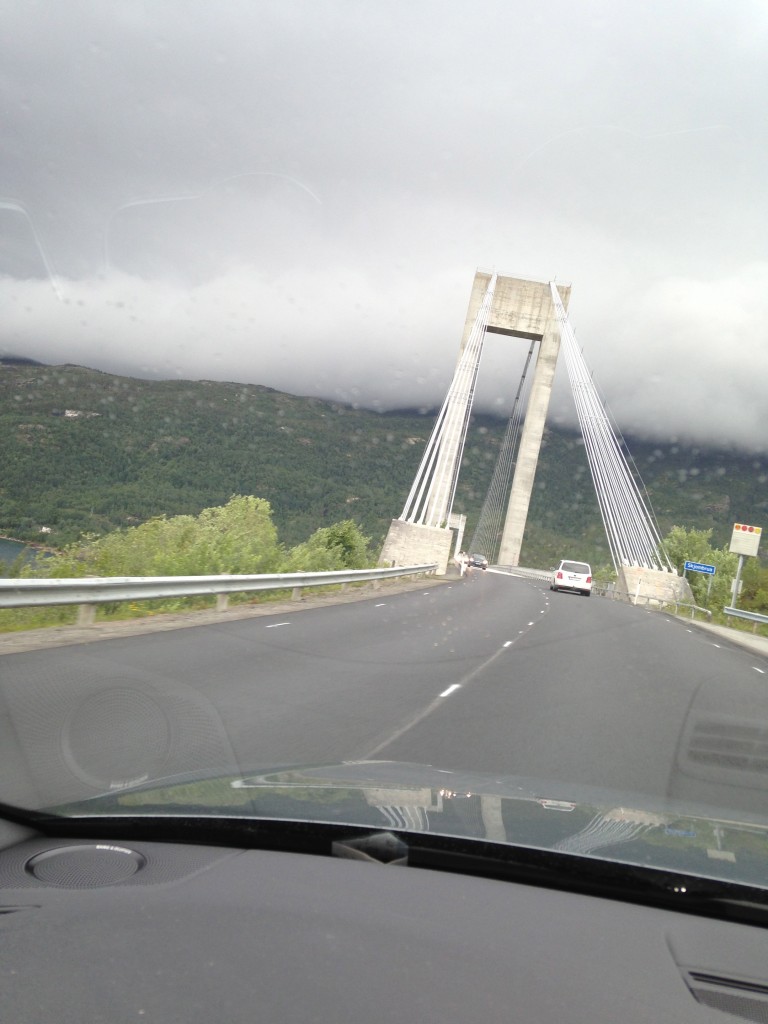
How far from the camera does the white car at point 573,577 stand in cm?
4688

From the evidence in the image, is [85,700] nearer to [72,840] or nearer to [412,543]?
[72,840]

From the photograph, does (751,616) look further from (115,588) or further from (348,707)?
(348,707)

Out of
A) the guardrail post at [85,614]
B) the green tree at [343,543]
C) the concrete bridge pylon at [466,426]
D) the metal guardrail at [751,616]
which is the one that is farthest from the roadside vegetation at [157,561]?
the metal guardrail at [751,616]

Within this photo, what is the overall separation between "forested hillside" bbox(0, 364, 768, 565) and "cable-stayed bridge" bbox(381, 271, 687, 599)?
5629 millimetres

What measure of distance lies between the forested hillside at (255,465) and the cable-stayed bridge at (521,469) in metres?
5.63

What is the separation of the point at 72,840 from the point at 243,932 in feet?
4.45

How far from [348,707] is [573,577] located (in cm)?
3925

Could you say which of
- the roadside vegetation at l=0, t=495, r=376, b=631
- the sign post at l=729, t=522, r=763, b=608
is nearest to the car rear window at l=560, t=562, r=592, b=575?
the sign post at l=729, t=522, r=763, b=608

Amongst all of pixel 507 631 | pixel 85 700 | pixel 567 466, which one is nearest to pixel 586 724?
pixel 85 700

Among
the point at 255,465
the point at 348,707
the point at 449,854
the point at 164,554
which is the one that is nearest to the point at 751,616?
the point at 164,554

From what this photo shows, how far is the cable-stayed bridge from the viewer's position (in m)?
45.4

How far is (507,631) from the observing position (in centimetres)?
1977

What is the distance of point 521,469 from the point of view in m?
65.2

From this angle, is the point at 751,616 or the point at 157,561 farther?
the point at 751,616
